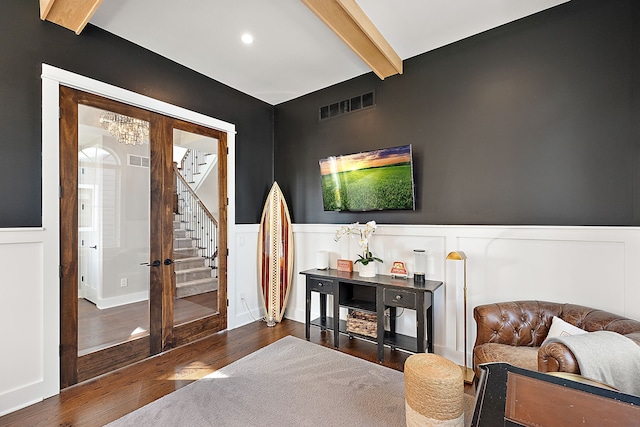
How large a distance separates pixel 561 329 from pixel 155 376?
3294 mm

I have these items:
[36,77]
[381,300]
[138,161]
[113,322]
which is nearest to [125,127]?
[138,161]

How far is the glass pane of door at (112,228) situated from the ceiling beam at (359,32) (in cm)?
211

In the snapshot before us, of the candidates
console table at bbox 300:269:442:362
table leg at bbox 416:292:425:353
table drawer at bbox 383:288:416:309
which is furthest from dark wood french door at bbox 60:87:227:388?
table leg at bbox 416:292:425:353

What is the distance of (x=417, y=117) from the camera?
Answer: 3273 mm

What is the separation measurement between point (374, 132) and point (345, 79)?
0.82 meters

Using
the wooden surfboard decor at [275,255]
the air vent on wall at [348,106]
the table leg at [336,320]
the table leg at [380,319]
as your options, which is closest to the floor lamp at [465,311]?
the table leg at [380,319]

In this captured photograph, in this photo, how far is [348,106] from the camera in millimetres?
3809

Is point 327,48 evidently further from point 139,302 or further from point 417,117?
point 139,302

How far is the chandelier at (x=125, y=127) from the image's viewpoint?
113 inches

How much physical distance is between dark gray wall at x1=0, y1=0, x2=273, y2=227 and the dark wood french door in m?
0.19

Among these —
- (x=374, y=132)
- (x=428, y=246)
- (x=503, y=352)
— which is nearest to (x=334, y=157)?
(x=374, y=132)

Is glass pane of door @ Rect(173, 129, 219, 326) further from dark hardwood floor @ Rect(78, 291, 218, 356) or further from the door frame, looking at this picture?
the door frame

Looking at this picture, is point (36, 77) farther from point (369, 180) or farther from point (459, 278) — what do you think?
point (459, 278)

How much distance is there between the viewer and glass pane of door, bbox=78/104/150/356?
2711mm
